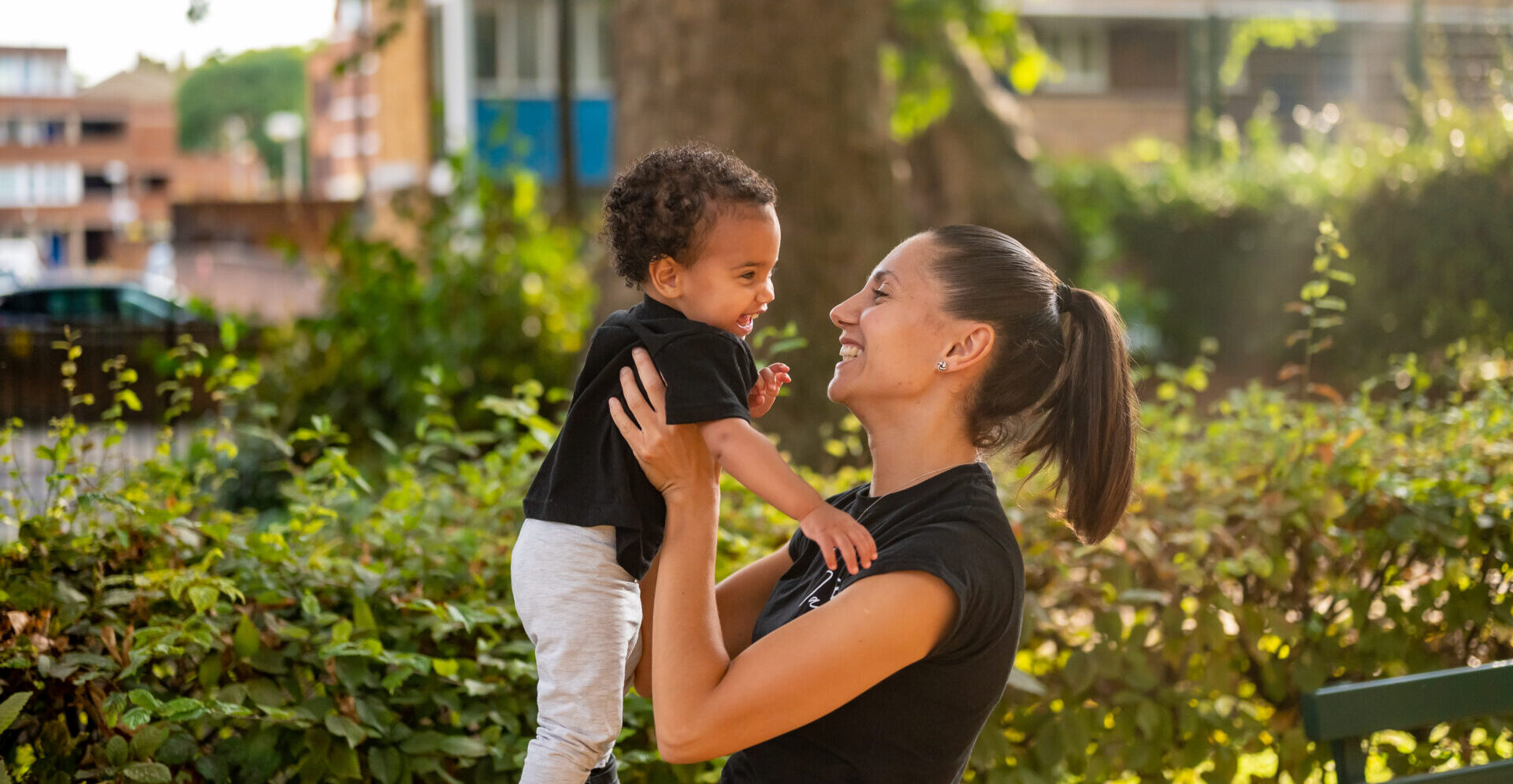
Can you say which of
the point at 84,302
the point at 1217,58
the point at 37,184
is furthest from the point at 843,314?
the point at 84,302

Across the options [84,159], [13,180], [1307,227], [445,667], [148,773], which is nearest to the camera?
[148,773]

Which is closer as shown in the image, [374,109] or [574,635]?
[574,635]

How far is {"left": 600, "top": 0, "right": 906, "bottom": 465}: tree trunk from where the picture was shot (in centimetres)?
609

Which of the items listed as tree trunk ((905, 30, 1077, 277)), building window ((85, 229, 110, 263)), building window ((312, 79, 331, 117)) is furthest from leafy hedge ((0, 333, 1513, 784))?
building window ((312, 79, 331, 117))

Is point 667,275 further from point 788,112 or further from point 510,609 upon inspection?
point 788,112

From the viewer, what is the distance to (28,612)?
2.37 m

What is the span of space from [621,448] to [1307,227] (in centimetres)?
1297

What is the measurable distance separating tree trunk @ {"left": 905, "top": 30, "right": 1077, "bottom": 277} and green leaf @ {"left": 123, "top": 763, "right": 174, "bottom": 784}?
11.2m

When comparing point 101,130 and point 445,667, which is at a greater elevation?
point 101,130

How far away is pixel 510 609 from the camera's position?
2.60 meters

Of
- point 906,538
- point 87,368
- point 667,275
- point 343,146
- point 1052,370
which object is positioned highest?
point 343,146

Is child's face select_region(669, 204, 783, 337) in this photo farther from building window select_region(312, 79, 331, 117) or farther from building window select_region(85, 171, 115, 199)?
building window select_region(312, 79, 331, 117)

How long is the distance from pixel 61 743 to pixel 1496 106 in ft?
20.2

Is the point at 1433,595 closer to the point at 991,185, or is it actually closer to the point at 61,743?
the point at 61,743
